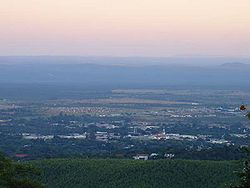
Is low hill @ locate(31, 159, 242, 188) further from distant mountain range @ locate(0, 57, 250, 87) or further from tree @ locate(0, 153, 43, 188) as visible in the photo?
distant mountain range @ locate(0, 57, 250, 87)

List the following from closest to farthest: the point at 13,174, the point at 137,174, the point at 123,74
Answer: the point at 13,174 → the point at 137,174 → the point at 123,74

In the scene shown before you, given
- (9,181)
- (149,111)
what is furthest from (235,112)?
(9,181)

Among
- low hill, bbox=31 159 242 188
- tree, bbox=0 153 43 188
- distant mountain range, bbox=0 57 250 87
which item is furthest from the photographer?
distant mountain range, bbox=0 57 250 87

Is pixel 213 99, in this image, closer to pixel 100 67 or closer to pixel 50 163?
pixel 50 163

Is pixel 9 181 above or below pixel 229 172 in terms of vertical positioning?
above

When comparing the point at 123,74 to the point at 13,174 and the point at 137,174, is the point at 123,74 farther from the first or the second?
the point at 13,174

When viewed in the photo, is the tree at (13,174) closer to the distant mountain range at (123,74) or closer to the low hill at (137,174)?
the low hill at (137,174)

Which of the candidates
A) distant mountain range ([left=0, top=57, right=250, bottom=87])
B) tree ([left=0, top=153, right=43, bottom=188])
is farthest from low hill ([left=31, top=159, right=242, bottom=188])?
distant mountain range ([left=0, top=57, right=250, bottom=87])

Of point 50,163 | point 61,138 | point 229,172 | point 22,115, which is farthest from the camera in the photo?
point 22,115

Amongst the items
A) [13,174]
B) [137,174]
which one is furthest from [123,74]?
[13,174]
